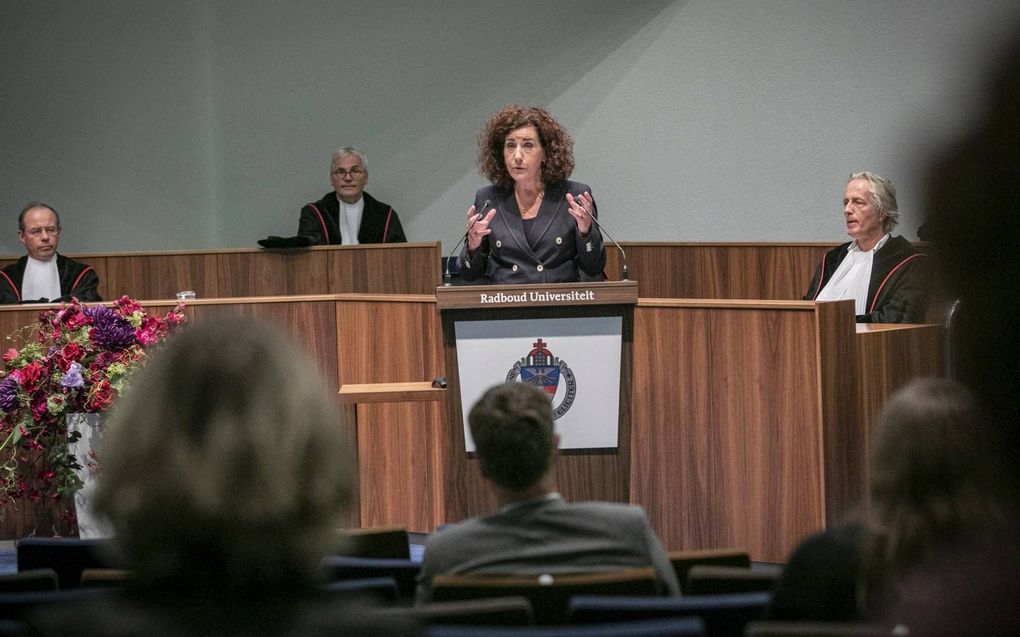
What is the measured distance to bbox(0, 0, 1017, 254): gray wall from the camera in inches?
380

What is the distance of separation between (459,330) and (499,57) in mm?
6472

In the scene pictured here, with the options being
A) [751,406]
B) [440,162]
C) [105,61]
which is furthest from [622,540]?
[105,61]

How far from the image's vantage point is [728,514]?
457 centimetres

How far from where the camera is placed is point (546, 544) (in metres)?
2.28

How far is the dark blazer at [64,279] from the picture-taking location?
7145mm

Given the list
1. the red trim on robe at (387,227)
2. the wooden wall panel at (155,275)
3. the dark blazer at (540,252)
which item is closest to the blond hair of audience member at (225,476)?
the dark blazer at (540,252)

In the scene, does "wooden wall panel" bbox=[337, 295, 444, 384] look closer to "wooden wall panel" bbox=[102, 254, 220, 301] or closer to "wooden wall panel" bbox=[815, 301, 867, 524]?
"wooden wall panel" bbox=[815, 301, 867, 524]

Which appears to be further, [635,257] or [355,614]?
[635,257]

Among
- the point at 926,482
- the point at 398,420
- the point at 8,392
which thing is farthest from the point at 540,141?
the point at 926,482

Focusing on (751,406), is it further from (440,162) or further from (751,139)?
(440,162)

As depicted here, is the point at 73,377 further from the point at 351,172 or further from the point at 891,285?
the point at 351,172

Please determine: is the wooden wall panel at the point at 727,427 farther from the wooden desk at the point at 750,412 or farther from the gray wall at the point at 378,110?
the gray wall at the point at 378,110

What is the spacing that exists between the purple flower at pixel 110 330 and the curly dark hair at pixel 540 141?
1565 mm

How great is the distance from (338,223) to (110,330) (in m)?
4.19
